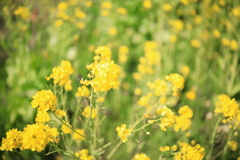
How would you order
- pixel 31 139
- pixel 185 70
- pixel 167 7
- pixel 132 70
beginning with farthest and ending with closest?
pixel 132 70 < pixel 167 7 < pixel 185 70 < pixel 31 139

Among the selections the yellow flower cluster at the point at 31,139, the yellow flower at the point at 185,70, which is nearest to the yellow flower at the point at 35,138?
the yellow flower cluster at the point at 31,139

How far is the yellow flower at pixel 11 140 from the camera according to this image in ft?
3.82

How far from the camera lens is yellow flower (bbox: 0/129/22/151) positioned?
1.16 metres

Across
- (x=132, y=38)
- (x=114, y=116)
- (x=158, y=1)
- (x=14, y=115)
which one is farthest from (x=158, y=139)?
(x=158, y=1)

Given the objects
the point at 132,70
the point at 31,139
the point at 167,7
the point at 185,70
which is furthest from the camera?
the point at 132,70

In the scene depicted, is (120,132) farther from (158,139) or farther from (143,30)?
(143,30)

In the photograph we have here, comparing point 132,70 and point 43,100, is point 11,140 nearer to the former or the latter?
point 43,100

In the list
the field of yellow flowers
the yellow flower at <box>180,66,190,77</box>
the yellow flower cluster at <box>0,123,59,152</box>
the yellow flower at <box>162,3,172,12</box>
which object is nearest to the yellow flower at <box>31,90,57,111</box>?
the yellow flower cluster at <box>0,123,59,152</box>

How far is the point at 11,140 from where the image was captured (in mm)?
1167

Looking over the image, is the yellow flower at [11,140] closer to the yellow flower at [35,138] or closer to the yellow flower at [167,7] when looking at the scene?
the yellow flower at [35,138]

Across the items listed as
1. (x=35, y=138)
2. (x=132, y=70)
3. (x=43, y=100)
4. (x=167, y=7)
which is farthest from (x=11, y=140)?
(x=167, y=7)

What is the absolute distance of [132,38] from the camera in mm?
3781

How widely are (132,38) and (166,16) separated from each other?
26.2 inches

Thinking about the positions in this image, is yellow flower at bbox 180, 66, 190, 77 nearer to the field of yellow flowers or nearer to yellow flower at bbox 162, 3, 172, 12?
the field of yellow flowers
